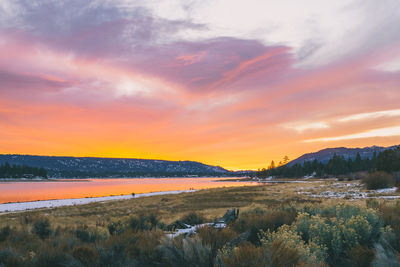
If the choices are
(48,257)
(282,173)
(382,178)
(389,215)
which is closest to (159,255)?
(48,257)

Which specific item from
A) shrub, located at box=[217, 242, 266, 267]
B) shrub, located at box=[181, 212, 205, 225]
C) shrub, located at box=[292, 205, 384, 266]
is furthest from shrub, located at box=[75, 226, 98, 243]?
shrub, located at box=[181, 212, 205, 225]

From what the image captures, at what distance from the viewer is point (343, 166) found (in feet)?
375

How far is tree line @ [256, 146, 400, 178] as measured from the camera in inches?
2034

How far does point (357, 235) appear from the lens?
655cm

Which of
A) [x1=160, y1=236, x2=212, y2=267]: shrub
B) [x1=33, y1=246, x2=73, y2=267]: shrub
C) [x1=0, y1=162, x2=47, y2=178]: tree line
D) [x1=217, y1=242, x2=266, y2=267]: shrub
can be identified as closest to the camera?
[x1=217, y1=242, x2=266, y2=267]: shrub

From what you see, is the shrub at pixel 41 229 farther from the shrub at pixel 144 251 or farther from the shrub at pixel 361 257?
the shrub at pixel 361 257

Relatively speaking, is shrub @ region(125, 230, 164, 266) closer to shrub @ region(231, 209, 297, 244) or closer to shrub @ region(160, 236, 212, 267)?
shrub @ region(160, 236, 212, 267)

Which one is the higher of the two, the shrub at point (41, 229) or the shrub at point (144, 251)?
the shrub at point (144, 251)

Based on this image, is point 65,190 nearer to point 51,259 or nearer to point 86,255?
point 51,259

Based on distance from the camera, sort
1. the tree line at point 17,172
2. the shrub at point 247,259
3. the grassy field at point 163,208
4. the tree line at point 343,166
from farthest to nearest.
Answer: the tree line at point 17,172
the tree line at point 343,166
the grassy field at point 163,208
the shrub at point 247,259

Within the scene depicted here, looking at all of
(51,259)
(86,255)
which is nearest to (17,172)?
(51,259)

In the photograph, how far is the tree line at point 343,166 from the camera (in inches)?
2034

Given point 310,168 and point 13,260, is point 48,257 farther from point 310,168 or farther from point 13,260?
point 310,168

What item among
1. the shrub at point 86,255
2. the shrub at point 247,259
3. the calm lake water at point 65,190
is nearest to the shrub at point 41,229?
the shrub at point 86,255
